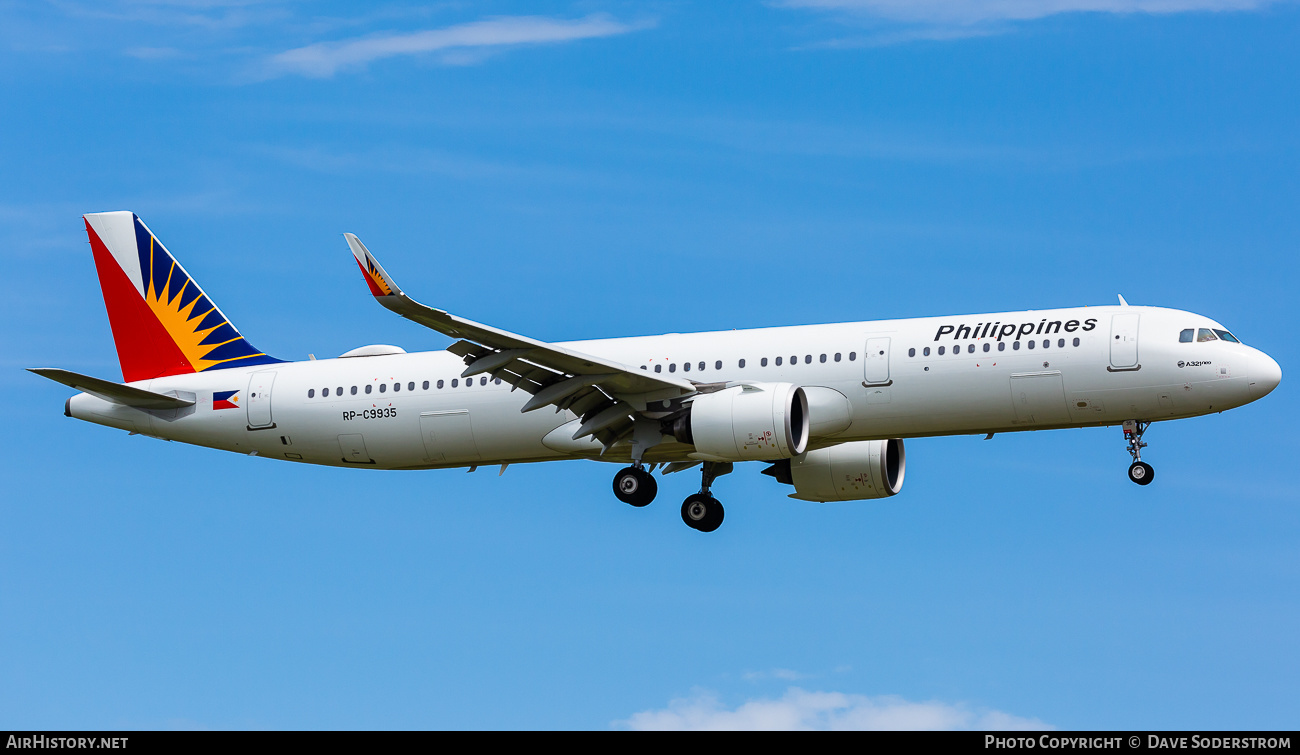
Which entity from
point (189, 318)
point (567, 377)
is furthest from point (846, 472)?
point (189, 318)

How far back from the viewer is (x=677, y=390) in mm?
38531

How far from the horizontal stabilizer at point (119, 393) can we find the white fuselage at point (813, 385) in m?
0.22

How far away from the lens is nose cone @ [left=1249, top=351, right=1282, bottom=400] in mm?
36219

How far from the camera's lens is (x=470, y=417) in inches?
1610

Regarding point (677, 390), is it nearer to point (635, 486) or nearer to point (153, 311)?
point (635, 486)

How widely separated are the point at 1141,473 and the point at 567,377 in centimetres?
1324

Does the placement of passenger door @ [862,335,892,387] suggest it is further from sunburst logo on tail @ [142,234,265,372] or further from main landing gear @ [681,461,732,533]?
sunburst logo on tail @ [142,234,265,372]

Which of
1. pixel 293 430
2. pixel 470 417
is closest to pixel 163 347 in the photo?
pixel 293 430

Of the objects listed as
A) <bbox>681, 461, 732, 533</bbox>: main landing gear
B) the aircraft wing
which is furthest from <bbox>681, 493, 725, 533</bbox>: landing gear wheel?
the aircraft wing
